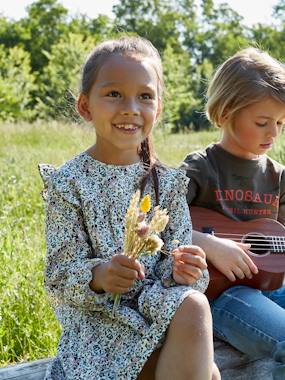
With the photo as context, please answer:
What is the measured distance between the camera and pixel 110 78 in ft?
7.54

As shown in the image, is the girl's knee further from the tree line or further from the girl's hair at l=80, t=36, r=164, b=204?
the tree line

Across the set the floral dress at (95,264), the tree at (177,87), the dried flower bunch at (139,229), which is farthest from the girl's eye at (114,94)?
the tree at (177,87)

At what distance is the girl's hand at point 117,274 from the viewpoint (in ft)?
6.36

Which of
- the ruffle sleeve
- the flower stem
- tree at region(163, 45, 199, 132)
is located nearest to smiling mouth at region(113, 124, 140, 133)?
the ruffle sleeve

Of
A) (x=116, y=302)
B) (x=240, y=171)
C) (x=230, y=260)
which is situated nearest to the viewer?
(x=116, y=302)

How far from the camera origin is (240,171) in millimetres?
3086

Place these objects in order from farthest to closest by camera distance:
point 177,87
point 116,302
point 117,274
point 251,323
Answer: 1. point 177,87
2. point 251,323
3. point 116,302
4. point 117,274

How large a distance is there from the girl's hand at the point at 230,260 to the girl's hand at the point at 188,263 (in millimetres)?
639

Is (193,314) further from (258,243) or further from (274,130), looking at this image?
(274,130)

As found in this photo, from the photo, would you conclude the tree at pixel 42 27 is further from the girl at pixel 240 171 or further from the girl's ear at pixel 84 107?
the girl's ear at pixel 84 107

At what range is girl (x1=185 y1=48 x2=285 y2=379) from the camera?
2.78 metres

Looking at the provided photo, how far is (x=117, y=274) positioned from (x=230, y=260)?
0.92 meters

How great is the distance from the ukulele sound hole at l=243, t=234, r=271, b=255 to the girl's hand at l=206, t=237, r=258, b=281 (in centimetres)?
19

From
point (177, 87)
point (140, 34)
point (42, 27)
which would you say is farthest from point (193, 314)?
point (42, 27)
